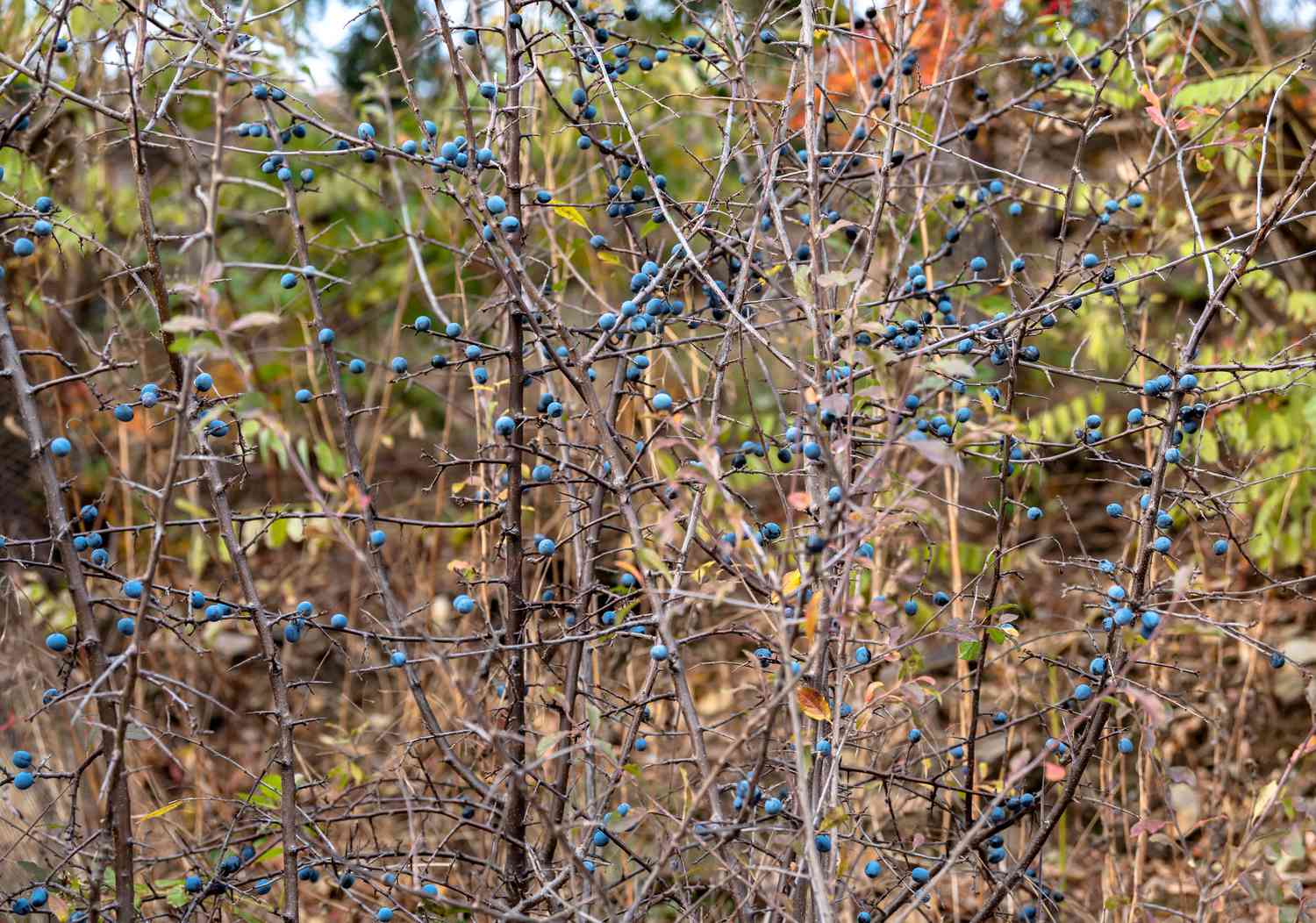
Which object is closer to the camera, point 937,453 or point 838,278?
point 937,453

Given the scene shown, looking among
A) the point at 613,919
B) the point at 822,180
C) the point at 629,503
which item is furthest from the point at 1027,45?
the point at 613,919

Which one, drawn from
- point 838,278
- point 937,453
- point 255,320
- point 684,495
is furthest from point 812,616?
point 684,495

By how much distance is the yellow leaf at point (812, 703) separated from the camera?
1.95 meters

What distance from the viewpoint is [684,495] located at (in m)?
2.72

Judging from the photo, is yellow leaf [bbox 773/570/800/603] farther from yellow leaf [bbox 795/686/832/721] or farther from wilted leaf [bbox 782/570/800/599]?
yellow leaf [bbox 795/686/832/721]

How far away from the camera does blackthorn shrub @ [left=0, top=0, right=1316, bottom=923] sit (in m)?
2.02

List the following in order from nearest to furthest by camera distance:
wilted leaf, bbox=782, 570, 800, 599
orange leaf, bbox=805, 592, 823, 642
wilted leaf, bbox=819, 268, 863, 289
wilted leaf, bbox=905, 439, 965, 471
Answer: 1. wilted leaf, bbox=905, 439, 965, 471
2. orange leaf, bbox=805, 592, 823, 642
3. wilted leaf, bbox=819, 268, 863, 289
4. wilted leaf, bbox=782, 570, 800, 599

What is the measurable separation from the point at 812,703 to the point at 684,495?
85cm

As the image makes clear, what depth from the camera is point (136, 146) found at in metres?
2.00

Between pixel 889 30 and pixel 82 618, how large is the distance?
8.60 feet

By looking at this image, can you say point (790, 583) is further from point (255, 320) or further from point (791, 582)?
point (255, 320)

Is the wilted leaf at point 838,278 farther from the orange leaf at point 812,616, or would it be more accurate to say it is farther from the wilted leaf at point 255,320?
the wilted leaf at point 255,320

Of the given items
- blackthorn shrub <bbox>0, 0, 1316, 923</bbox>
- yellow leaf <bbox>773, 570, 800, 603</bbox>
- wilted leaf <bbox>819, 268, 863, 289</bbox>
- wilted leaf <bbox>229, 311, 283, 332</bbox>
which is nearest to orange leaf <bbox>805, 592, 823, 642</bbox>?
blackthorn shrub <bbox>0, 0, 1316, 923</bbox>

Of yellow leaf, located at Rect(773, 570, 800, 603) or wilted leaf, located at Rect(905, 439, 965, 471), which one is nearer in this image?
wilted leaf, located at Rect(905, 439, 965, 471)
